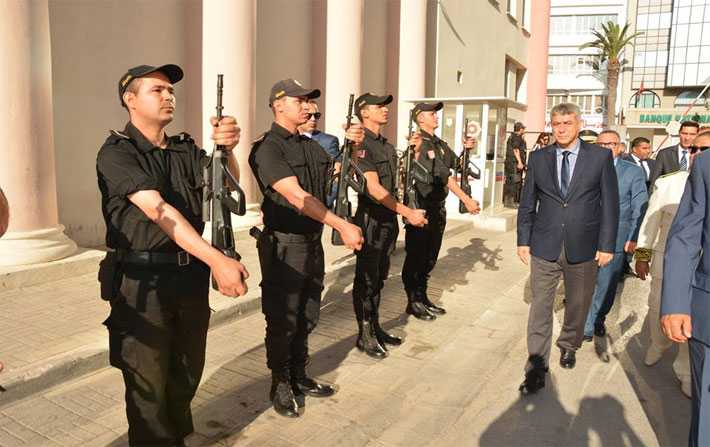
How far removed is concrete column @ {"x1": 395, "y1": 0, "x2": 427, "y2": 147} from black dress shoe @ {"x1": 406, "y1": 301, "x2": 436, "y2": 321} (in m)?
7.91

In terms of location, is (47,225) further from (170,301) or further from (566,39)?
(566,39)

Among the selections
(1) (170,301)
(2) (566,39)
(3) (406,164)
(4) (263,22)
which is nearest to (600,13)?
(2) (566,39)

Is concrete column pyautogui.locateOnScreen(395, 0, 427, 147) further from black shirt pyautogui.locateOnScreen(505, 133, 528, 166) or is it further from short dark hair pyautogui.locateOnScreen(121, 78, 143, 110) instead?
short dark hair pyautogui.locateOnScreen(121, 78, 143, 110)

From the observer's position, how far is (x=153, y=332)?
102 inches

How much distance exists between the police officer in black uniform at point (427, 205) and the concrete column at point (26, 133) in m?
3.81

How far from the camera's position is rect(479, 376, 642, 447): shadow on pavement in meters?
3.34

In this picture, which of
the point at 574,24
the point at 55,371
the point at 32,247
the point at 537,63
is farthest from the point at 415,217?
the point at 574,24

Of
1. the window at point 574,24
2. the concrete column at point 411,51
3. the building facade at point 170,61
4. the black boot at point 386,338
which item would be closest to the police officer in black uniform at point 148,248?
the black boot at point 386,338

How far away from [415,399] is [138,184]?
2448 mm

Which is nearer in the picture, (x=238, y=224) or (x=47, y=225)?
(x=47, y=225)

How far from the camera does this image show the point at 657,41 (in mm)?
49969

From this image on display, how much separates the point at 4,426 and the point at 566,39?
2222 inches

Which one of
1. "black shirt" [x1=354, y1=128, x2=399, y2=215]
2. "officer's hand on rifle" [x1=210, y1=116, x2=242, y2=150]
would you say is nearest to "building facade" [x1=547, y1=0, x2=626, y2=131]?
"black shirt" [x1=354, y1=128, x2=399, y2=215]

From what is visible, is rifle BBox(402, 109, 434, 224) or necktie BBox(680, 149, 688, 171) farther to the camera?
necktie BBox(680, 149, 688, 171)
